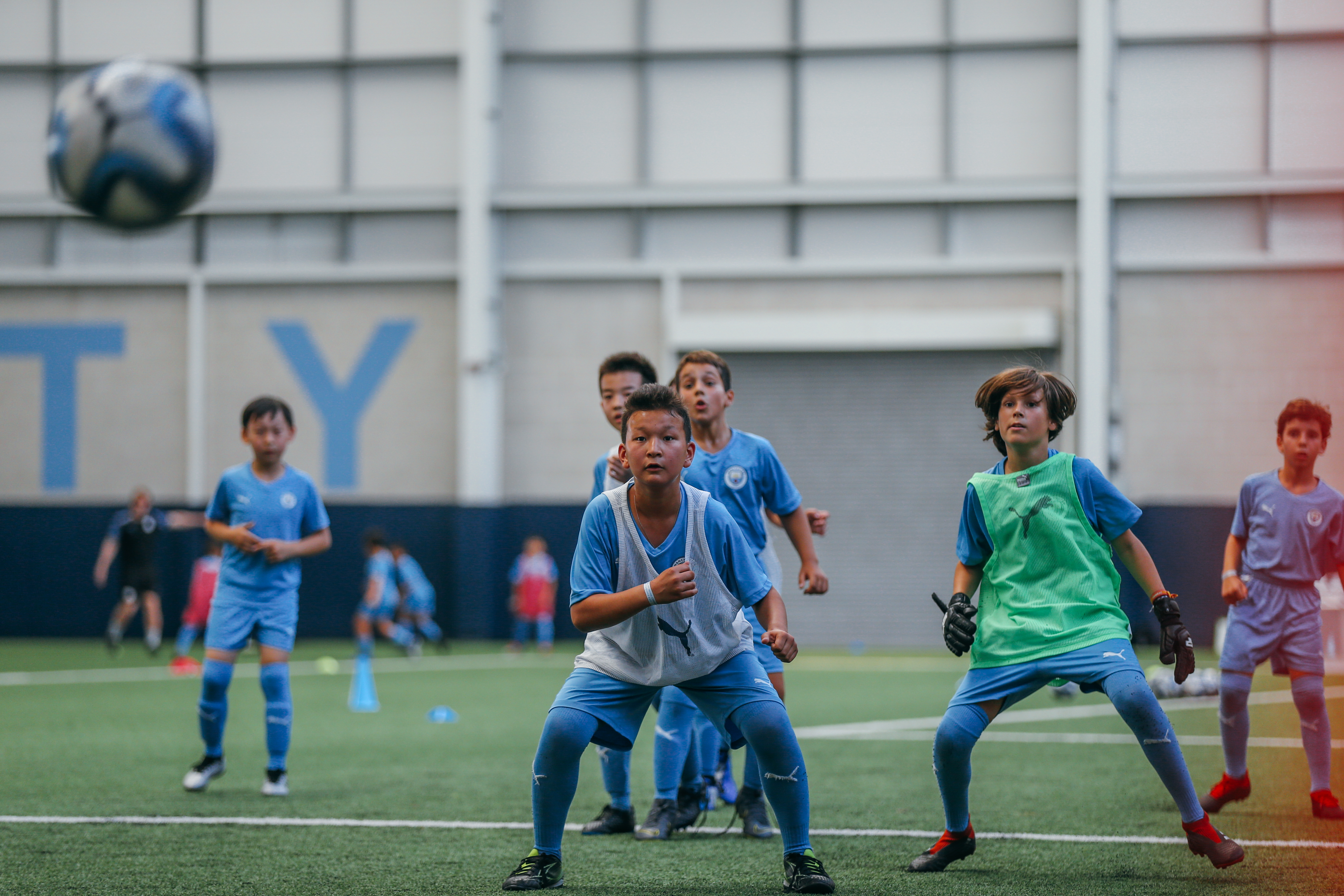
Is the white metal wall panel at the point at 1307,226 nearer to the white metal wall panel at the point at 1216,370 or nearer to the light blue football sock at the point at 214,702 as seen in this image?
the white metal wall panel at the point at 1216,370

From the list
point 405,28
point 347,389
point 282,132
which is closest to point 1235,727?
point 347,389

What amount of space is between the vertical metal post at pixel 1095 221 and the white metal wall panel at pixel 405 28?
9.16 meters

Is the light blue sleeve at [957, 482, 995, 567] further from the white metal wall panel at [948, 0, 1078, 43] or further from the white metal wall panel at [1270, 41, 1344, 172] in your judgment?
the white metal wall panel at [948, 0, 1078, 43]

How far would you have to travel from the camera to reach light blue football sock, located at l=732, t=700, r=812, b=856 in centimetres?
493

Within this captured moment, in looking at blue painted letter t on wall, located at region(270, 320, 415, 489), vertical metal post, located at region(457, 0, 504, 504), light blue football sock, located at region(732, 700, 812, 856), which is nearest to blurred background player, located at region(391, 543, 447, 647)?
vertical metal post, located at region(457, 0, 504, 504)

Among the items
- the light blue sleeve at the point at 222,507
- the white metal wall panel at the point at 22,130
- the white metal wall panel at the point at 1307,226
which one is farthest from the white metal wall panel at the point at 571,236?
the light blue sleeve at the point at 222,507

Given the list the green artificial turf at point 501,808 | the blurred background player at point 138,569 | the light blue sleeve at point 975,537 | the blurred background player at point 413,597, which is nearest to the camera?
the green artificial turf at point 501,808

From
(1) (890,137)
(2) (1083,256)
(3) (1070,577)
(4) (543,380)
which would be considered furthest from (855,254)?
(3) (1070,577)

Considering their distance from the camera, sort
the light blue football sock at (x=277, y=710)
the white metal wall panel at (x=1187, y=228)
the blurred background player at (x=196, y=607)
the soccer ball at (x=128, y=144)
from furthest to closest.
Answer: the white metal wall panel at (x=1187, y=228), the blurred background player at (x=196, y=607), the soccer ball at (x=128, y=144), the light blue football sock at (x=277, y=710)

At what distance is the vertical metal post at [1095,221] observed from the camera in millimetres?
19875

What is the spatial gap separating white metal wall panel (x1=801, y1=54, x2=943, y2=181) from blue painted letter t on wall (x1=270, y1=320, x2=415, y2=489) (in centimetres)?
656

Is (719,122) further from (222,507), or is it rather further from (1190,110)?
(222,507)

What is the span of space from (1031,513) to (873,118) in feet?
53.6

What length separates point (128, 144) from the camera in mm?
8180
